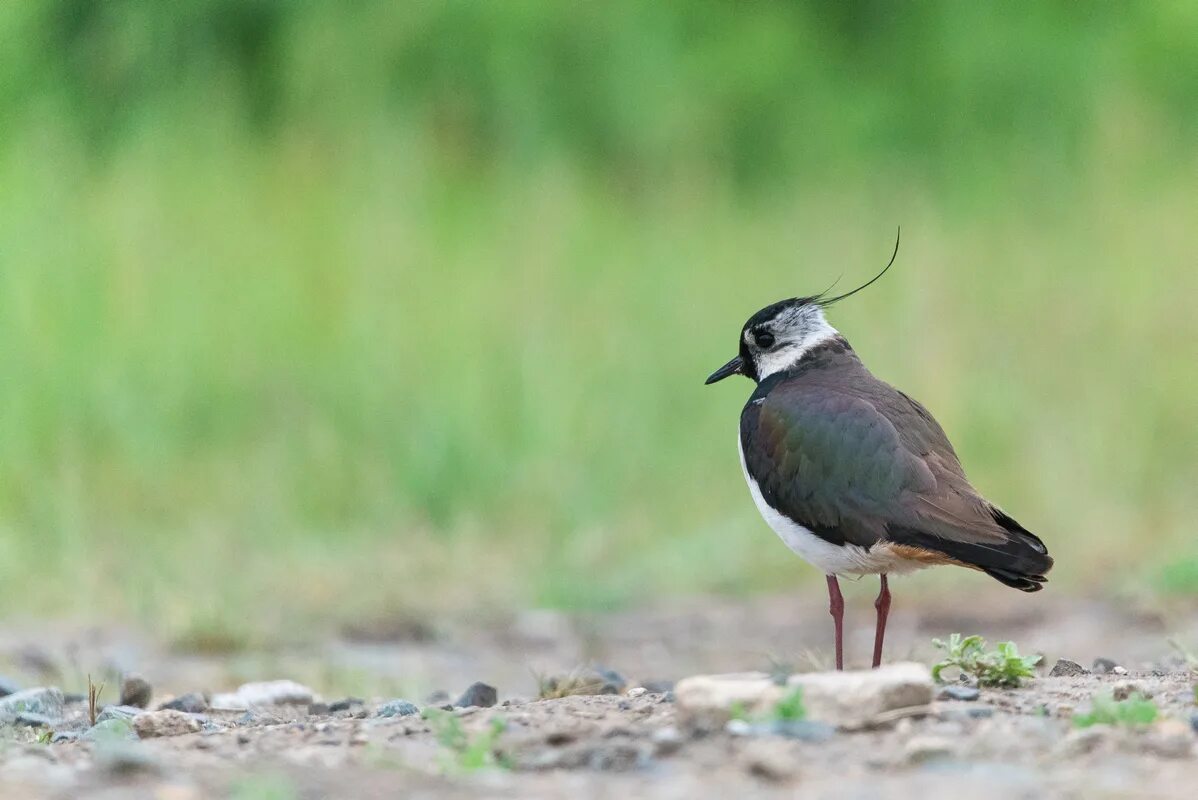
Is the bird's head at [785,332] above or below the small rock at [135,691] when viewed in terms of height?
above

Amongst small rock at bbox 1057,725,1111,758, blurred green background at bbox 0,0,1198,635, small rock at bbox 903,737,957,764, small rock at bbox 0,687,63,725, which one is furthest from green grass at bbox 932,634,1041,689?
blurred green background at bbox 0,0,1198,635

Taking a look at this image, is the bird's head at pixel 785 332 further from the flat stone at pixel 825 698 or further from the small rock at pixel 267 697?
the flat stone at pixel 825 698

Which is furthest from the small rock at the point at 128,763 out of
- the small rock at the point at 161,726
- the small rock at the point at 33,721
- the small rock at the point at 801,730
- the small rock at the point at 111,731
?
the small rock at the point at 33,721

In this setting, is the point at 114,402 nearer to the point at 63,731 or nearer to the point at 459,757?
the point at 63,731

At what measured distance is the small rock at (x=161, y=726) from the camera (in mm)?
4320

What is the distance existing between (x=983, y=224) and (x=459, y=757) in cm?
977

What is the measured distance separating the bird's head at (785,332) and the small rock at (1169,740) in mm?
2281

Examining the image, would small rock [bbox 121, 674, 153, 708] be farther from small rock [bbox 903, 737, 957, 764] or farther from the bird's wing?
small rock [bbox 903, 737, 957, 764]

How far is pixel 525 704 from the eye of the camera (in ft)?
14.8

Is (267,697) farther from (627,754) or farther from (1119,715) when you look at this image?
(1119,715)

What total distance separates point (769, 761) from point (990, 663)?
1.21 m

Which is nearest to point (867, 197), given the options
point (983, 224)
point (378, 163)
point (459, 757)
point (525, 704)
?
point (983, 224)

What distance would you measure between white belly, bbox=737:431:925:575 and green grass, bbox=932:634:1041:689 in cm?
45

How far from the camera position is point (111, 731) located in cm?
424
